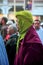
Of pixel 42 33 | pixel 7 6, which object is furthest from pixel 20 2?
pixel 42 33

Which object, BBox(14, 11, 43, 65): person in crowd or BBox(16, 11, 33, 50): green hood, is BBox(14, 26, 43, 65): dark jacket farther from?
BBox(16, 11, 33, 50): green hood

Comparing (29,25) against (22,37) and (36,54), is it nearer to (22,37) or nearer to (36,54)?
(22,37)

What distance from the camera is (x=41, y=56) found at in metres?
3.22

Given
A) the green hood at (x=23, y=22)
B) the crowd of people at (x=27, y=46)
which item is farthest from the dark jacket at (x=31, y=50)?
the green hood at (x=23, y=22)

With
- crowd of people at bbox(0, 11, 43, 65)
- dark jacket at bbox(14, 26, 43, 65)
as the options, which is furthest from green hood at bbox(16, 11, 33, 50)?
dark jacket at bbox(14, 26, 43, 65)

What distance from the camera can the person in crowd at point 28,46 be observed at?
10.5ft

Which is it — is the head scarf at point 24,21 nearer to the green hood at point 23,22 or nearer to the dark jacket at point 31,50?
the green hood at point 23,22

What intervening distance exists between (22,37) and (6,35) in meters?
1.63

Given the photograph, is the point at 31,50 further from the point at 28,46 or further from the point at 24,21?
the point at 24,21

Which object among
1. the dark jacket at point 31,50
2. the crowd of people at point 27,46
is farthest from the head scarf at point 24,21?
the dark jacket at point 31,50

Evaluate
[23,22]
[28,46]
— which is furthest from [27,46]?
[23,22]

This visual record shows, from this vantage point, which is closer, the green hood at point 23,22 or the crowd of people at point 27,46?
the crowd of people at point 27,46

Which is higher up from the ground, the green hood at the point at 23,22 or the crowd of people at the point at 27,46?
the green hood at the point at 23,22

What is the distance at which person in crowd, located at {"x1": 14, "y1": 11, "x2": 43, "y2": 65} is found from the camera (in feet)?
10.5
